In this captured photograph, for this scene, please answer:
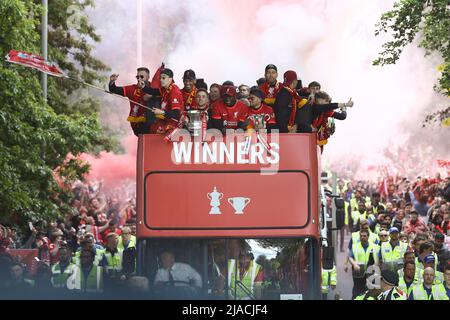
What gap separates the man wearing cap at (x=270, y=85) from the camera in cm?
1421

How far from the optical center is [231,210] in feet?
40.9

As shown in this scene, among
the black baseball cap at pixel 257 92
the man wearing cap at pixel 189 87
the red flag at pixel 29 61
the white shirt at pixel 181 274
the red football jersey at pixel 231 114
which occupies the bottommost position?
the white shirt at pixel 181 274

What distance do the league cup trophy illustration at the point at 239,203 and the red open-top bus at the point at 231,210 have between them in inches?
0.4

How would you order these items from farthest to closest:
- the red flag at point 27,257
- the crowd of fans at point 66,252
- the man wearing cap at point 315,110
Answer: the red flag at point 27,257, the crowd of fans at point 66,252, the man wearing cap at point 315,110

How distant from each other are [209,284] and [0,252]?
7.08 m

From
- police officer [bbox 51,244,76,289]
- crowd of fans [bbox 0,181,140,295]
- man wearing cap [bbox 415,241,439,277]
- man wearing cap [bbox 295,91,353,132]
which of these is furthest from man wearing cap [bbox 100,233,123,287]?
man wearing cap [bbox 415,241,439,277]

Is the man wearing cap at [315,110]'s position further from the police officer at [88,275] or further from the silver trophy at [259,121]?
the police officer at [88,275]

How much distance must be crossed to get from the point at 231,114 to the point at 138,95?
1.18m

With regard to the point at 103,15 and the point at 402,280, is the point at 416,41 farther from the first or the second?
the point at 402,280

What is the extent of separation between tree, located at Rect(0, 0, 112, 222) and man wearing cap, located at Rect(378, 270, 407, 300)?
377 inches

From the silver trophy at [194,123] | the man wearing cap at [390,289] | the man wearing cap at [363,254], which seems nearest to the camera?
the silver trophy at [194,123]

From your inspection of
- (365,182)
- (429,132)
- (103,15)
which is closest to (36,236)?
(103,15)

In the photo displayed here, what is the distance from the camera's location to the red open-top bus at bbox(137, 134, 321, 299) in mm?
12344

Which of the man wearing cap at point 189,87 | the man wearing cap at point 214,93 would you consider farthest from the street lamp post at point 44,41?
the man wearing cap at point 189,87
